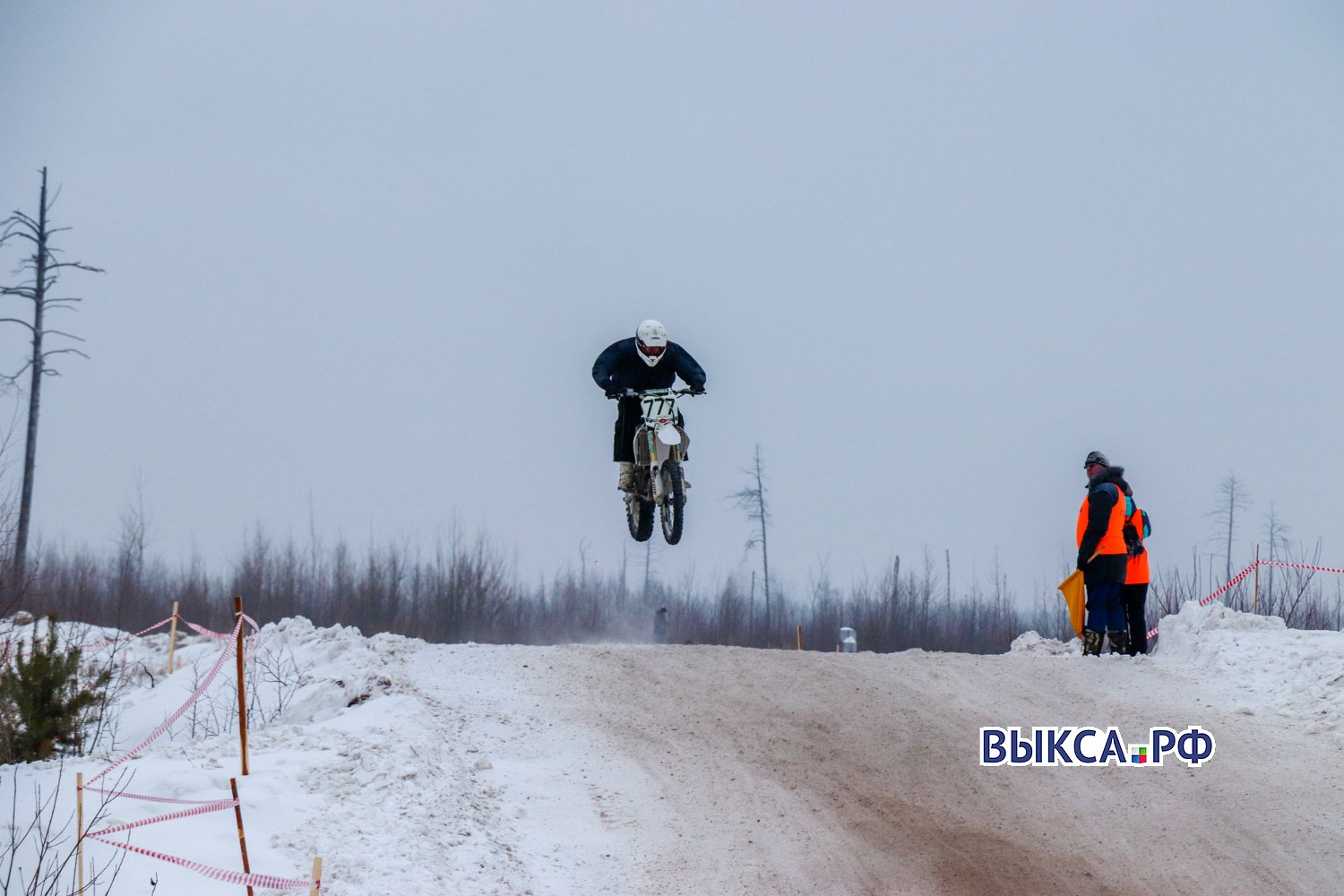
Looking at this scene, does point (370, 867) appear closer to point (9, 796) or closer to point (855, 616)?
point (9, 796)

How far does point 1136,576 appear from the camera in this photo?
1609 cm

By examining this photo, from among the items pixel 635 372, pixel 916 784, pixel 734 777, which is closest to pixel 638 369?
pixel 635 372

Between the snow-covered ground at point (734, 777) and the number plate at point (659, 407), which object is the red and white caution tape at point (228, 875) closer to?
the snow-covered ground at point (734, 777)

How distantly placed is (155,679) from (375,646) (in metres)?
5.70

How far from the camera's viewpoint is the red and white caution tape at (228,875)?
801 cm

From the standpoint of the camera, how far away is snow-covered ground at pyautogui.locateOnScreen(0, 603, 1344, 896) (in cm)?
936

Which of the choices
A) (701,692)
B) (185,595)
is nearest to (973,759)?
(701,692)

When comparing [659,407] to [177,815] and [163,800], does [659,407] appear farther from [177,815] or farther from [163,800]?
[177,815]

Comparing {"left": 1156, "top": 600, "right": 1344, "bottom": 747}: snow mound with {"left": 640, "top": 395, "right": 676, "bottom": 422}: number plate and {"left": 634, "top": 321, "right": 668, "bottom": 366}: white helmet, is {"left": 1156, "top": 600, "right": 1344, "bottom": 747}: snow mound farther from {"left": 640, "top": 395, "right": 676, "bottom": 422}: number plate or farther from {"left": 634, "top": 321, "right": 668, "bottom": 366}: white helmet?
{"left": 634, "top": 321, "right": 668, "bottom": 366}: white helmet

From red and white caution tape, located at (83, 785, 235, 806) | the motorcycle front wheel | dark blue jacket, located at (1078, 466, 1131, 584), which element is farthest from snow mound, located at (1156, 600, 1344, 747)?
red and white caution tape, located at (83, 785, 235, 806)

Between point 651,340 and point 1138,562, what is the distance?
24.8 feet

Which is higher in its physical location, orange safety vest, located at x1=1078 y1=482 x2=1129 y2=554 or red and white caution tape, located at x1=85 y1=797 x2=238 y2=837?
orange safety vest, located at x1=1078 y1=482 x2=1129 y2=554

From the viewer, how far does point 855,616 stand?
3909 centimetres

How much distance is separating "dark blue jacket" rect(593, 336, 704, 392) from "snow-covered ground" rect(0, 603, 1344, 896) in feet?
11.6
